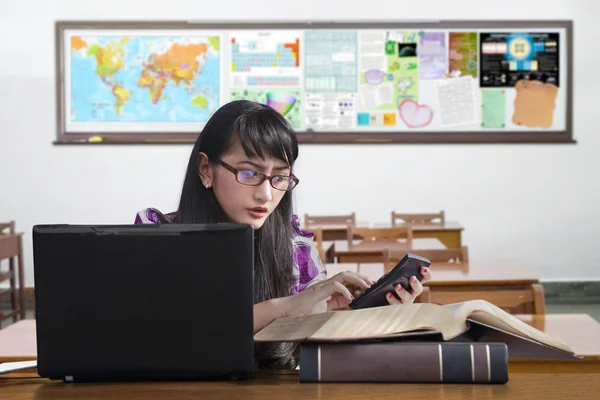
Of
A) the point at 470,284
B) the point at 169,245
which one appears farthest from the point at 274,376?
the point at 470,284

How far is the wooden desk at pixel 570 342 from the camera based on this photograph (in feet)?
6.37

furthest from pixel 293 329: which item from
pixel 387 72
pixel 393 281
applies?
pixel 387 72

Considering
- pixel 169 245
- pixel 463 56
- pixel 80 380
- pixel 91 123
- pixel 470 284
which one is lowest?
pixel 470 284

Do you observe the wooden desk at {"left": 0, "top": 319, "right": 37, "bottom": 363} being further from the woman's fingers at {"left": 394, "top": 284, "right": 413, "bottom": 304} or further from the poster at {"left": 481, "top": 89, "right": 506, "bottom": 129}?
the poster at {"left": 481, "top": 89, "right": 506, "bottom": 129}

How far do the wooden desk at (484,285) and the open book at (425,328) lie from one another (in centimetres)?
146

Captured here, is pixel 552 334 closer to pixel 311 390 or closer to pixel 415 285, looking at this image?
pixel 415 285

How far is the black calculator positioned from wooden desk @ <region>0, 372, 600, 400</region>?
0.27 m

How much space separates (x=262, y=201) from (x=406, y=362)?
1.78 feet

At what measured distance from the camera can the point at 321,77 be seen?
240 inches

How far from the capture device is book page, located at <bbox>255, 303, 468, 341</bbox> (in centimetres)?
99

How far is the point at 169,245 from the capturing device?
0.99 metres

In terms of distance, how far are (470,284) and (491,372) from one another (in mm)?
2312

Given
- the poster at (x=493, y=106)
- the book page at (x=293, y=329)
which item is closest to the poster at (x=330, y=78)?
the poster at (x=493, y=106)
